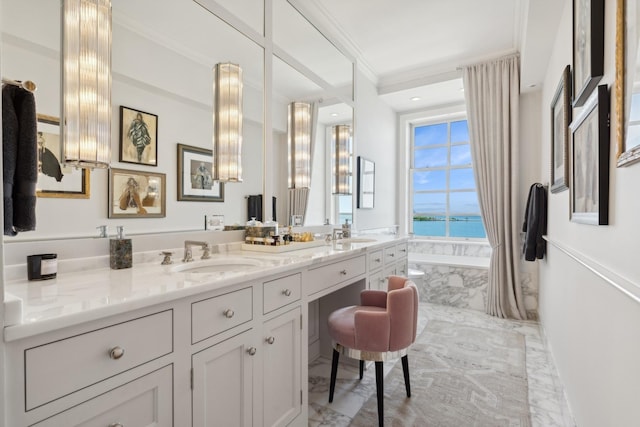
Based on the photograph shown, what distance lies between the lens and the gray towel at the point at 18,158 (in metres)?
0.79

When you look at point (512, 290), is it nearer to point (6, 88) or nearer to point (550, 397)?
point (550, 397)

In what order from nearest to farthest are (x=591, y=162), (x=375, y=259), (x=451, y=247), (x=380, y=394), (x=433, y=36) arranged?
(x=591, y=162) → (x=380, y=394) → (x=375, y=259) → (x=433, y=36) → (x=451, y=247)

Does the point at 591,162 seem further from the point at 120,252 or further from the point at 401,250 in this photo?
the point at 120,252

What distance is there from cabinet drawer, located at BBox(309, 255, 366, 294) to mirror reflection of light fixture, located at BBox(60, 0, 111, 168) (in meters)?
1.13

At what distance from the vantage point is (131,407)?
2.98 ft

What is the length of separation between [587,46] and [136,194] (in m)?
2.13

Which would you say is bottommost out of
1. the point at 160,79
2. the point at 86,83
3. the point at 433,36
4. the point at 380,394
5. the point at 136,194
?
the point at 380,394

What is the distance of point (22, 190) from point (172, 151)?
2.88 feet

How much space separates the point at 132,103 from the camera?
1.50m

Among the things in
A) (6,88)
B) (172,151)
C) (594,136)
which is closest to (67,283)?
(6,88)

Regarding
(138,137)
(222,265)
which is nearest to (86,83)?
(138,137)

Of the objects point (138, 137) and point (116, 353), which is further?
point (138, 137)

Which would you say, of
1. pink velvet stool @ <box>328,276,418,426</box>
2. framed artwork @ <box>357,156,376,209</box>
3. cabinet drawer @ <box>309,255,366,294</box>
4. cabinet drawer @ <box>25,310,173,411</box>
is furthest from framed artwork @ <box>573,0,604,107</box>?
framed artwork @ <box>357,156,376,209</box>

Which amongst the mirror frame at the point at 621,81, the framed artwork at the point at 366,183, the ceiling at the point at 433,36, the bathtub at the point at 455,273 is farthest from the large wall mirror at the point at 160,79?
the bathtub at the point at 455,273
